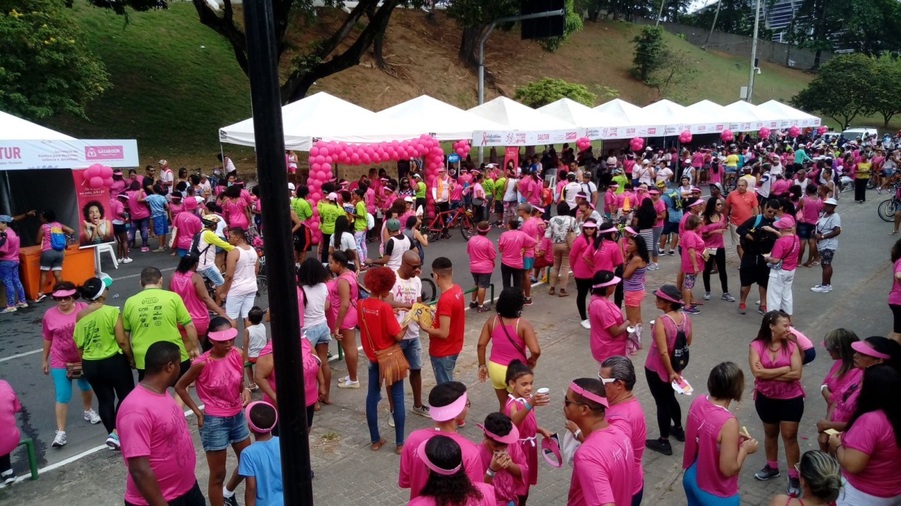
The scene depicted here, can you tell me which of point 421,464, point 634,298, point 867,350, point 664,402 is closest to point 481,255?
point 634,298

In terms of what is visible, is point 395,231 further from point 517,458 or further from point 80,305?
point 517,458

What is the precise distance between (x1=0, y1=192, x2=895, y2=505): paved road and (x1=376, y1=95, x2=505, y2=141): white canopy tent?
5155 mm

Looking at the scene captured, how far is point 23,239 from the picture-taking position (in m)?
13.0

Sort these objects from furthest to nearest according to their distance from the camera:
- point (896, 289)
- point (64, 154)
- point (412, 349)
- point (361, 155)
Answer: point (361, 155) < point (64, 154) < point (896, 289) < point (412, 349)

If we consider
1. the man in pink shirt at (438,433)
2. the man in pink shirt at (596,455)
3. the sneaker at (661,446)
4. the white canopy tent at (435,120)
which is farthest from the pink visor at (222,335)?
the white canopy tent at (435,120)

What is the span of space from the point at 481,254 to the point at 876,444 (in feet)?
20.3

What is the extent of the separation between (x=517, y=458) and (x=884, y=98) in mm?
53290

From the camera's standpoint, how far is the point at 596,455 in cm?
330

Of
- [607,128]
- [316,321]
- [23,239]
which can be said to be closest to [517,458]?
[316,321]

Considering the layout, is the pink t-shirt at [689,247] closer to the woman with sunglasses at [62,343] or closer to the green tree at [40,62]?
the woman with sunglasses at [62,343]

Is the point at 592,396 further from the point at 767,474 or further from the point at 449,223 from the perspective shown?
the point at 449,223

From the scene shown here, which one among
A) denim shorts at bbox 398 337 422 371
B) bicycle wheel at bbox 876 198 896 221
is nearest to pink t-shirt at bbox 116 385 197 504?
denim shorts at bbox 398 337 422 371

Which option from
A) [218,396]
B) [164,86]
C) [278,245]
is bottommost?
[218,396]

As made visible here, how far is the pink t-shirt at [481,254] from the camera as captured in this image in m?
9.44
